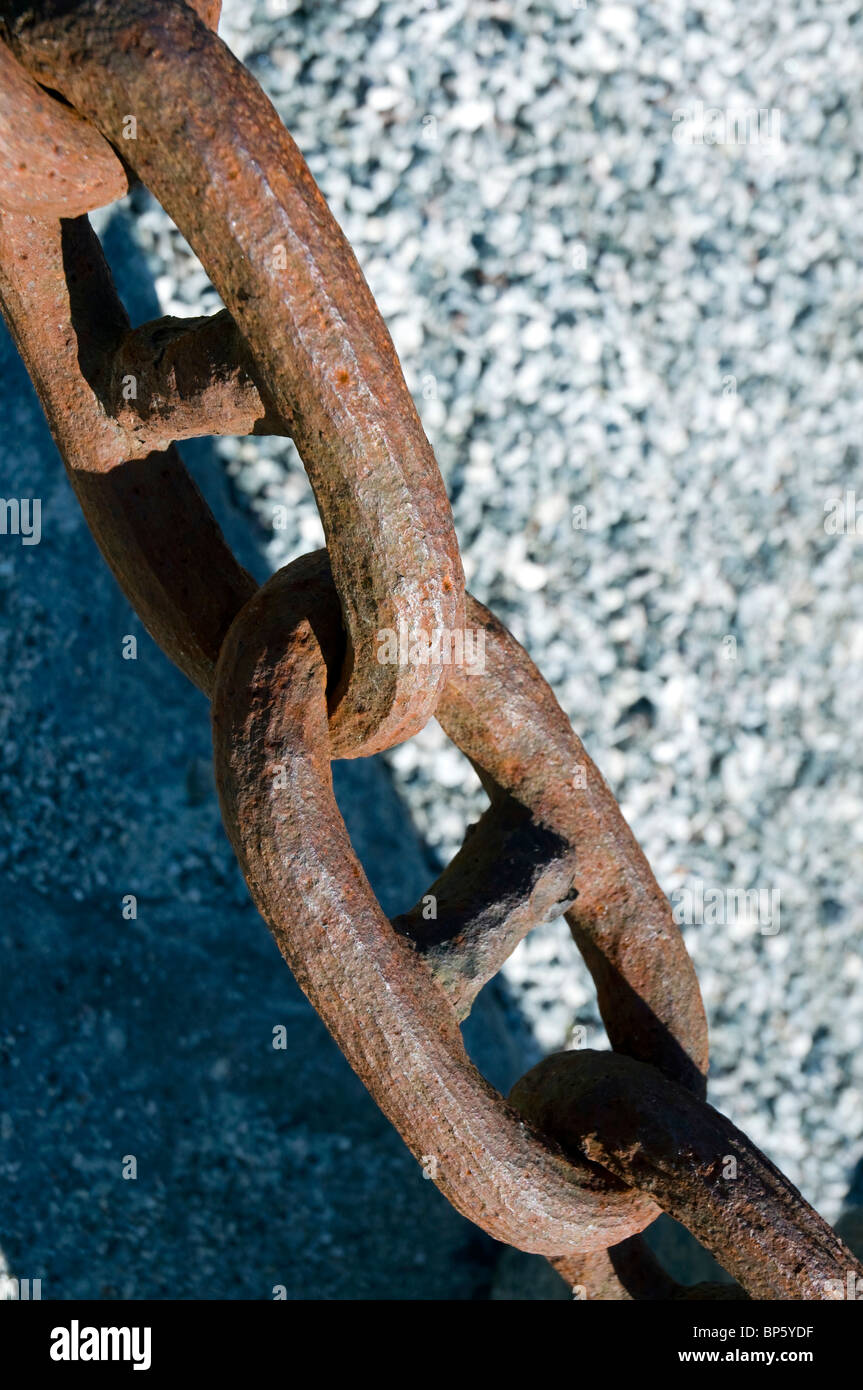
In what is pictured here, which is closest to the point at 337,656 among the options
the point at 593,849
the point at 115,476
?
the point at 115,476

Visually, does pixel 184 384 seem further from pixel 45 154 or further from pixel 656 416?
pixel 656 416

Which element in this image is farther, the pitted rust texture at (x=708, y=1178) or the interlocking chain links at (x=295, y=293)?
the pitted rust texture at (x=708, y=1178)

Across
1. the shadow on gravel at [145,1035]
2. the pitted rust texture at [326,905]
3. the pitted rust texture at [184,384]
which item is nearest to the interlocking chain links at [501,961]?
the pitted rust texture at [326,905]

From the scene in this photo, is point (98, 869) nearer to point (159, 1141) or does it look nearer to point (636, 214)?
point (159, 1141)

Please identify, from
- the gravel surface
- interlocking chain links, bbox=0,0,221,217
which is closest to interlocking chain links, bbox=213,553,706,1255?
interlocking chain links, bbox=0,0,221,217

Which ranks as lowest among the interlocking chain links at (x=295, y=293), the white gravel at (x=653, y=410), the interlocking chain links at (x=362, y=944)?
the interlocking chain links at (x=362, y=944)

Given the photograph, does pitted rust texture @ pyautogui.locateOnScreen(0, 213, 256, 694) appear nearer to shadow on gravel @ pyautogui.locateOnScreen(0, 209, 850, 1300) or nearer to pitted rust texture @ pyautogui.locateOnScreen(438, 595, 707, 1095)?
pitted rust texture @ pyautogui.locateOnScreen(438, 595, 707, 1095)

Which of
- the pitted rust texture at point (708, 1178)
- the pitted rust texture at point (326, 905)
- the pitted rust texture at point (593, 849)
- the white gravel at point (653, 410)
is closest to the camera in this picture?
the pitted rust texture at point (326, 905)

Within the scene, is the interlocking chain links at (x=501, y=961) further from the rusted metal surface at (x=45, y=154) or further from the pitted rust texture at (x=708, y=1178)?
the rusted metal surface at (x=45, y=154)
